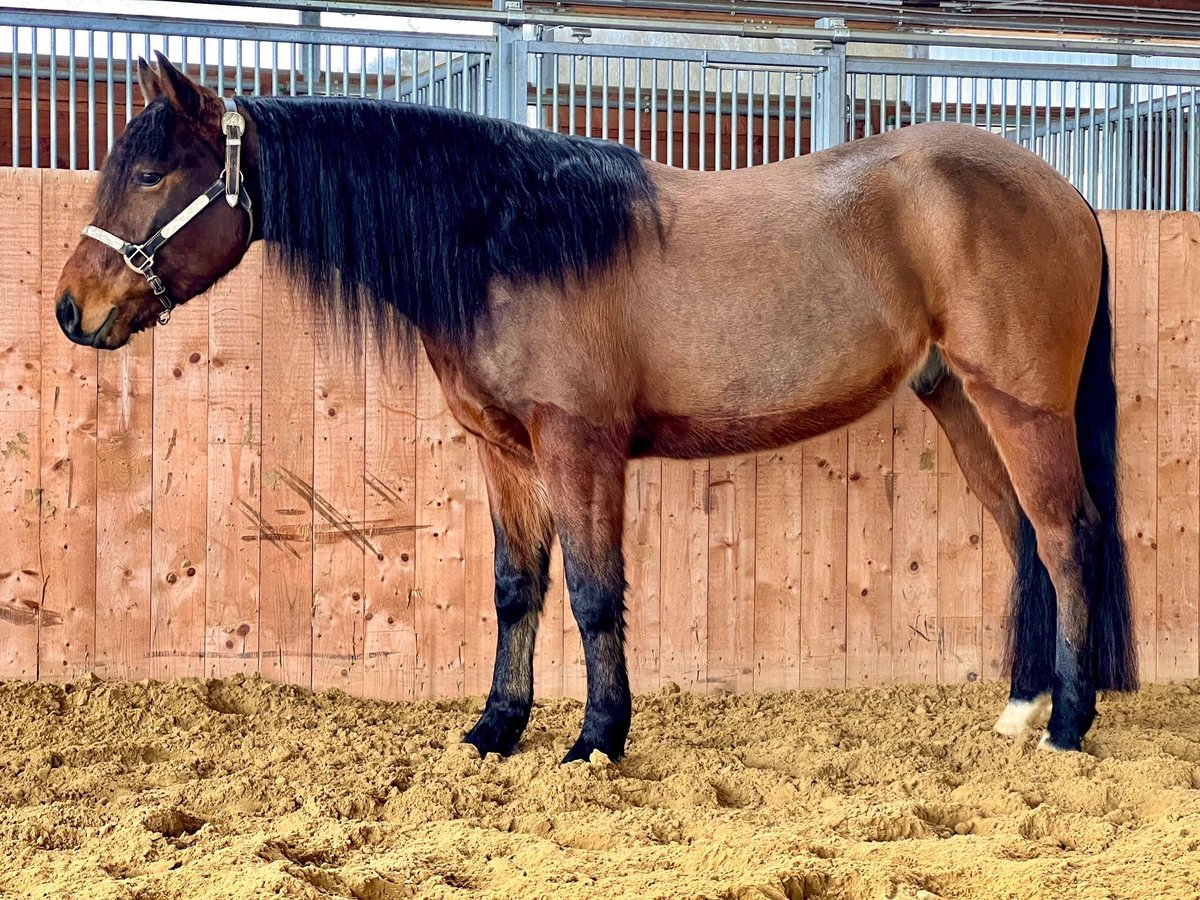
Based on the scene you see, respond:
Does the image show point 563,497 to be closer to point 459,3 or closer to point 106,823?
point 106,823

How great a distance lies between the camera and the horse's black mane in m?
3.16

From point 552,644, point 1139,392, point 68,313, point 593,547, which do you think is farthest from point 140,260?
point 1139,392

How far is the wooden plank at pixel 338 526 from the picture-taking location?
4.02 metres

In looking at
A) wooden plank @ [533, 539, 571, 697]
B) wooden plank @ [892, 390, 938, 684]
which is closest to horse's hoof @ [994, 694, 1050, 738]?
wooden plank @ [892, 390, 938, 684]

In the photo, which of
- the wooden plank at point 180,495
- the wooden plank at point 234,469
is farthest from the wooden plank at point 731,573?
the wooden plank at point 180,495

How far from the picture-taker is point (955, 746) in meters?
3.44

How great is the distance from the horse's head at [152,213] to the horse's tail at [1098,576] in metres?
2.67

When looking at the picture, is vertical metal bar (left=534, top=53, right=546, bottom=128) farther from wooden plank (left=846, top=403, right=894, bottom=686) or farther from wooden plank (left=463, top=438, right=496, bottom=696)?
wooden plank (left=846, top=403, right=894, bottom=686)

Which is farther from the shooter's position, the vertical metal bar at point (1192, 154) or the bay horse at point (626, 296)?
the vertical metal bar at point (1192, 154)

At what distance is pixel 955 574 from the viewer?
14.4ft

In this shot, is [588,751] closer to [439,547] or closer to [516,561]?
[516,561]

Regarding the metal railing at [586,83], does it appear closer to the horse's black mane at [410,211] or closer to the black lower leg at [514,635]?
Result: the horse's black mane at [410,211]

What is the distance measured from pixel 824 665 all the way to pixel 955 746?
0.90 meters

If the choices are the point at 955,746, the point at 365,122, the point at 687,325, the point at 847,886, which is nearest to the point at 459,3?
the point at 365,122
